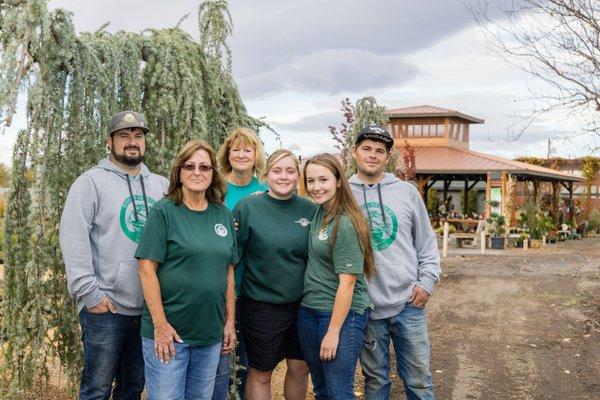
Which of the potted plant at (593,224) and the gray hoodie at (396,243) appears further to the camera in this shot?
the potted plant at (593,224)

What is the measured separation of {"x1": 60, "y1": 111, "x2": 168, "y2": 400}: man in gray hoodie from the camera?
3.43m

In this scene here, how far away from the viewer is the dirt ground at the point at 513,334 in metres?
6.52

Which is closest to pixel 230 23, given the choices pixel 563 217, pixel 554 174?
pixel 554 174

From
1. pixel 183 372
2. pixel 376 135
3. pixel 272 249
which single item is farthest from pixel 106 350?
pixel 376 135

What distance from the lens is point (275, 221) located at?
3709 mm

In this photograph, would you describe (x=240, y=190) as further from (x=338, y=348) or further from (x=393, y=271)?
(x=338, y=348)

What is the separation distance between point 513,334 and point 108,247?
6.85 m

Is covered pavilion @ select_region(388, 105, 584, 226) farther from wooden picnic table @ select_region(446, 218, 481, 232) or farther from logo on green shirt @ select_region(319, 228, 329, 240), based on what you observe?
logo on green shirt @ select_region(319, 228, 329, 240)

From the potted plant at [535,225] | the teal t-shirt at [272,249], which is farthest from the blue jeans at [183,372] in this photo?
the potted plant at [535,225]

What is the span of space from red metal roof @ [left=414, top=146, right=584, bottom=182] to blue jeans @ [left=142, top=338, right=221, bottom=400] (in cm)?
2162

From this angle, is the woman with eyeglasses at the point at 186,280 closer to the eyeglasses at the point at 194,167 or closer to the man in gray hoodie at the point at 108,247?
the eyeglasses at the point at 194,167

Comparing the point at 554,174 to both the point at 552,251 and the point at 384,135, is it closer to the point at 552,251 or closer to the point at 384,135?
the point at 552,251

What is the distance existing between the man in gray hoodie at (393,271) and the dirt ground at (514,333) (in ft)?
6.95

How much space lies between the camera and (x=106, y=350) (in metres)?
3.58
